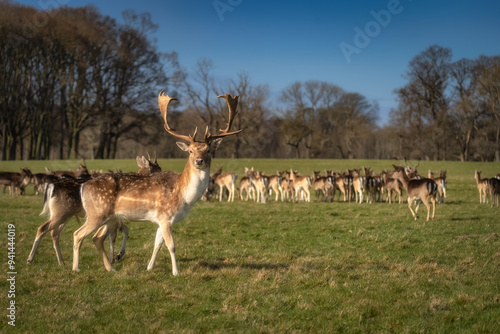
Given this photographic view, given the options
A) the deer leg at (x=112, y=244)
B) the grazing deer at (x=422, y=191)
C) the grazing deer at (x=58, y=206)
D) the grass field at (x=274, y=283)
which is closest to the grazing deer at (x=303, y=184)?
the grazing deer at (x=422, y=191)

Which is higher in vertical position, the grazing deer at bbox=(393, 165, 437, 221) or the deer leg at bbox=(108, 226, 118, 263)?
the grazing deer at bbox=(393, 165, 437, 221)

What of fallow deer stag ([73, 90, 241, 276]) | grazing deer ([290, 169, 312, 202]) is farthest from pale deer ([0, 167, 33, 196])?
fallow deer stag ([73, 90, 241, 276])

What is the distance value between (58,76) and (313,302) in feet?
121

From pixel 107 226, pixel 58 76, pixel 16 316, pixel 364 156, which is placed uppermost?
pixel 58 76

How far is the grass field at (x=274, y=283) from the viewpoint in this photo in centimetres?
403

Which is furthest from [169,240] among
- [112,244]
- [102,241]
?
[112,244]

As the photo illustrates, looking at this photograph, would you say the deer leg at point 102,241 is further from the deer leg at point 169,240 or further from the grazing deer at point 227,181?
the grazing deer at point 227,181

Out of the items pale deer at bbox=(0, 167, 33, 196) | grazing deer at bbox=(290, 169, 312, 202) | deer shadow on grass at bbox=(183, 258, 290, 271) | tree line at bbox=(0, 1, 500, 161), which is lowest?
deer shadow on grass at bbox=(183, 258, 290, 271)

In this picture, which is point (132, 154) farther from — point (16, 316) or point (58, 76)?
point (16, 316)

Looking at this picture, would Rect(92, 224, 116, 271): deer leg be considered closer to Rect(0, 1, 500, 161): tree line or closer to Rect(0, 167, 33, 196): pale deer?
Rect(0, 167, 33, 196): pale deer

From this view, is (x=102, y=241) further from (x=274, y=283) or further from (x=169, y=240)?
(x=274, y=283)

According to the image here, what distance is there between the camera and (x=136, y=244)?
26.7ft

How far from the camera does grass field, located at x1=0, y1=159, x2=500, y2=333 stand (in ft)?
13.2

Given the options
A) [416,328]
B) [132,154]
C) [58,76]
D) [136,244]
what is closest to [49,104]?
[58,76]
